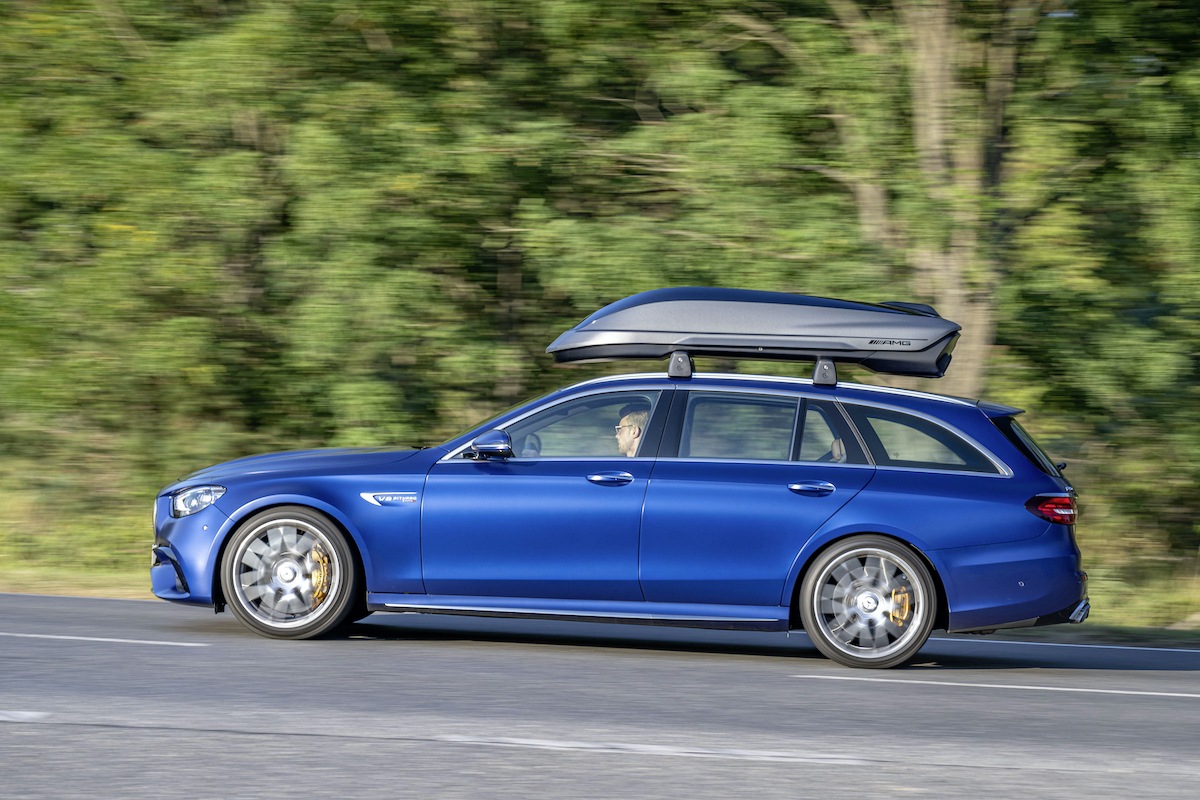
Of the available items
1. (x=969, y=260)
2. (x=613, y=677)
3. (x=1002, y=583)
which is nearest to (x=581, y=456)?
(x=613, y=677)

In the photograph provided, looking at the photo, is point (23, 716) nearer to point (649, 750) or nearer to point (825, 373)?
point (649, 750)

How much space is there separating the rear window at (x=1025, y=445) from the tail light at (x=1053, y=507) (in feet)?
0.64

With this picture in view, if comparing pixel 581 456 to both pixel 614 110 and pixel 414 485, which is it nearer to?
pixel 414 485

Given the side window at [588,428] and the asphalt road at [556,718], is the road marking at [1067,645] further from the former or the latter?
the side window at [588,428]

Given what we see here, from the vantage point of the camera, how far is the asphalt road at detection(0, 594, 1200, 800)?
552cm

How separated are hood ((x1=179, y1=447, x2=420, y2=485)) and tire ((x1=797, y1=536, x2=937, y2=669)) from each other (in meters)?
2.49

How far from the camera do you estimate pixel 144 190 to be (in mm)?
14508

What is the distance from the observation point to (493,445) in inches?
338

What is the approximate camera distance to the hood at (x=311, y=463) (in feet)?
28.8

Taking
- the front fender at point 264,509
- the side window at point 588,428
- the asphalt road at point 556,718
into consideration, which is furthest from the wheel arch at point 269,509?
the side window at point 588,428

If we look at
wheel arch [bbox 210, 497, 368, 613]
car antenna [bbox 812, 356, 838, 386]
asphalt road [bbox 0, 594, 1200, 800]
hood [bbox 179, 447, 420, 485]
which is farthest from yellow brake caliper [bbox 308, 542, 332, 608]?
car antenna [bbox 812, 356, 838, 386]

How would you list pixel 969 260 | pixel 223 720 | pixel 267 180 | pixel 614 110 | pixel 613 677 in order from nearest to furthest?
pixel 223 720, pixel 613 677, pixel 969 260, pixel 267 180, pixel 614 110

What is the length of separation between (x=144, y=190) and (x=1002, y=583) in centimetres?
958

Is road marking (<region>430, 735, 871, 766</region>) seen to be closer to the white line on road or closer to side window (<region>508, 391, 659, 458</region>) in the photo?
side window (<region>508, 391, 659, 458</region>)
